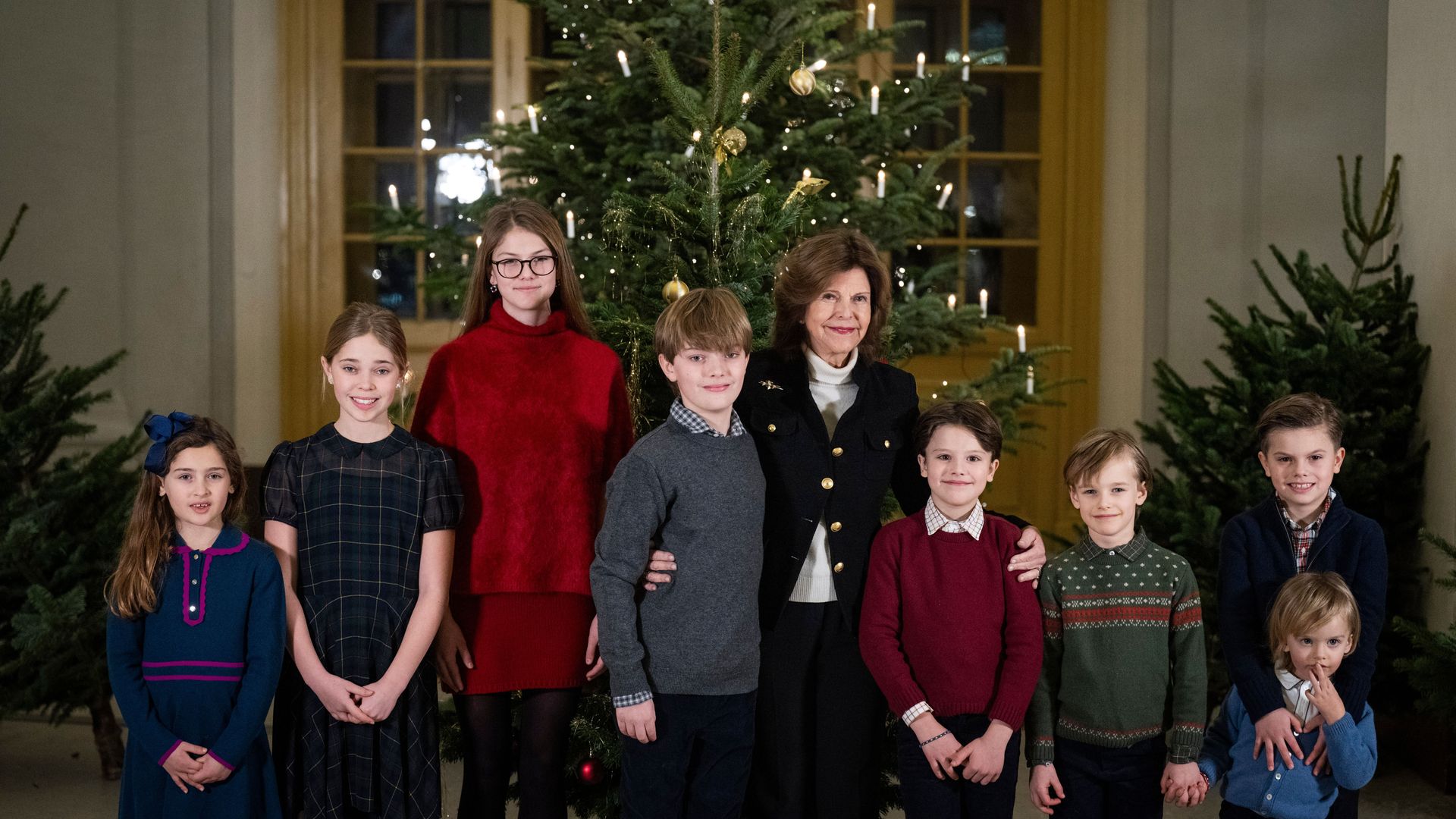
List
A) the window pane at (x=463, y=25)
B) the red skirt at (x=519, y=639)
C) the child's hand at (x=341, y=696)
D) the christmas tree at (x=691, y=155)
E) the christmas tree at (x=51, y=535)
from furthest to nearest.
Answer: the window pane at (x=463, y=25)
the christmas tree at (x=51, y=535)
the christmas tree at (x=691, y=155)
the red skirt at (x=519, y=639)
the child's hand at (x=341, y=696)

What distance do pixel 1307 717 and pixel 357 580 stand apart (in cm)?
178

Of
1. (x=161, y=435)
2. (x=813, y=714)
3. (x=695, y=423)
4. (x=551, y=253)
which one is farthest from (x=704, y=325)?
(x=161, y=435)

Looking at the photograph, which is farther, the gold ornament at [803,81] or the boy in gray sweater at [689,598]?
the gold ornament at [803,81]

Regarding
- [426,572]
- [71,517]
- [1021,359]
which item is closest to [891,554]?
[426,572]

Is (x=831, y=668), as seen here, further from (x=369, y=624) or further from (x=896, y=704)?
(x=369, y=624)

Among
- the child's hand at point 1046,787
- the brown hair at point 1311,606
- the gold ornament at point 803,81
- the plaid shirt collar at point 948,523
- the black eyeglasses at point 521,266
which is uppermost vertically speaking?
the gold ornament at point 803,81

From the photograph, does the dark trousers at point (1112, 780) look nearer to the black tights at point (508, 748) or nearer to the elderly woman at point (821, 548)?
the elderly woman at point (821, 548)

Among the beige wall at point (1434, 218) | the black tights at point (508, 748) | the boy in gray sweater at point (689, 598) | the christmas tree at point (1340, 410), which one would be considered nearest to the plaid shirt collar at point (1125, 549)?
the boy in gray sweater at point (689, 598)

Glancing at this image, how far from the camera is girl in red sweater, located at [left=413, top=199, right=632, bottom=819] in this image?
245 cm

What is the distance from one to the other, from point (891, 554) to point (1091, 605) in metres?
0.38

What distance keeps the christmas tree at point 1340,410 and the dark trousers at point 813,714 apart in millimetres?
1710

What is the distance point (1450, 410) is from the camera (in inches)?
145

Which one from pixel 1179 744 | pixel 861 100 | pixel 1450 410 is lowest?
pixel 1179 744

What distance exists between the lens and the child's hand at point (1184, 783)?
7.68ft
